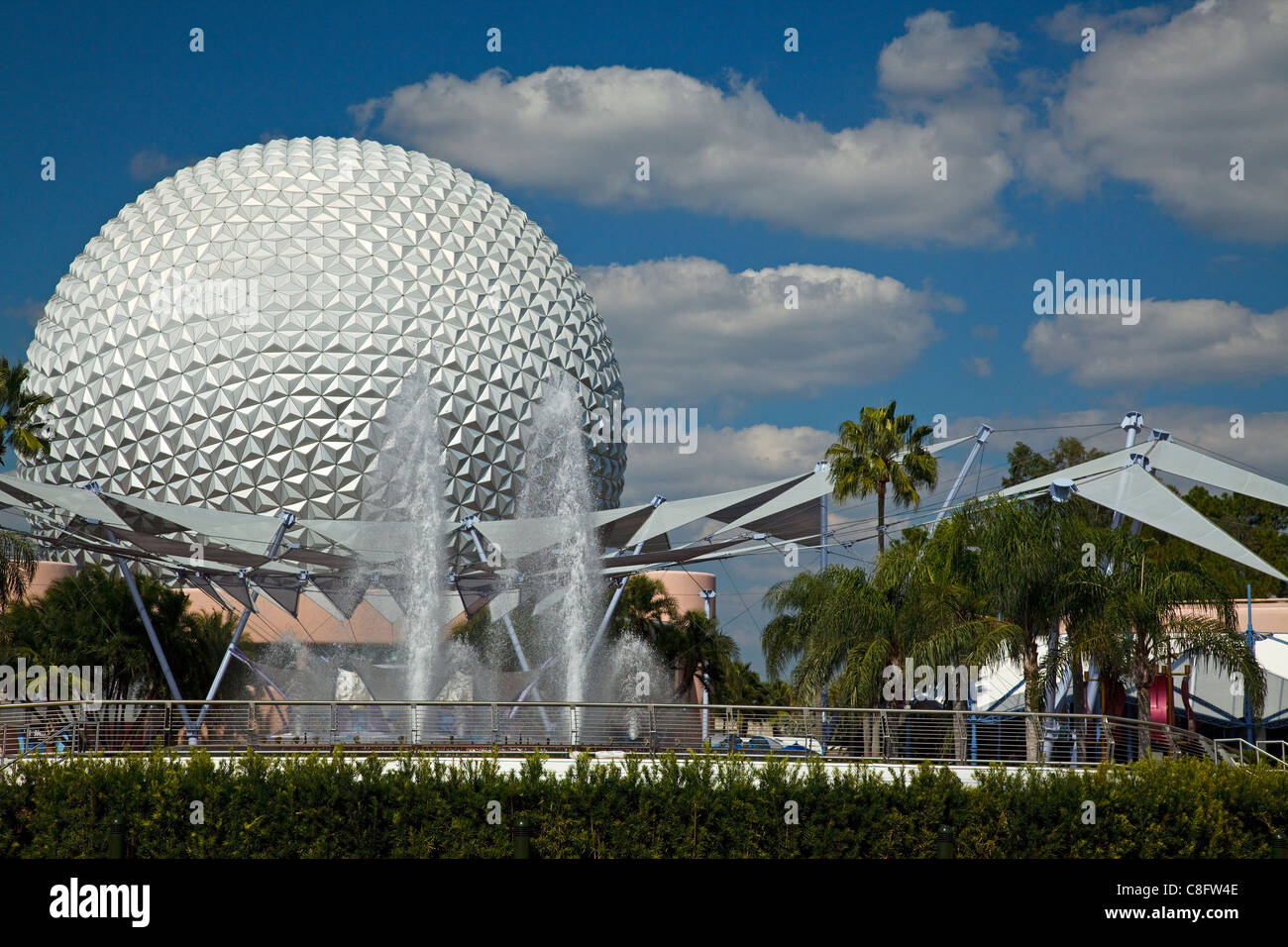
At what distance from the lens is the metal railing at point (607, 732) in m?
18.6

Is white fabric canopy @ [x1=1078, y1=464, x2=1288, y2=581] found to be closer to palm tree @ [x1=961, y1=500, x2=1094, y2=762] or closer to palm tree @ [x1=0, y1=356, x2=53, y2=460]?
palm tree @ [x1=961, y1=500, x2=1094, y2=762]

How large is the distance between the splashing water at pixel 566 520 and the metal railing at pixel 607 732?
8.87m

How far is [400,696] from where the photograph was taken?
31.0 meters

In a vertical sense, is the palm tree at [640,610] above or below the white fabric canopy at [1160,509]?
below

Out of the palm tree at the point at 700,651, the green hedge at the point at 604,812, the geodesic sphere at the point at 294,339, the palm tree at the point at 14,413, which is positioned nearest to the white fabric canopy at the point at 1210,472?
the green hedge at the point at 604,812

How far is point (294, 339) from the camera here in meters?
39.9

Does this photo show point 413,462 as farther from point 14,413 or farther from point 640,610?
point 14,413

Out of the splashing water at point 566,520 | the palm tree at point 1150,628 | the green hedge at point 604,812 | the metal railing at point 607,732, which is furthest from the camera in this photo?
the splashing water at point 566,520

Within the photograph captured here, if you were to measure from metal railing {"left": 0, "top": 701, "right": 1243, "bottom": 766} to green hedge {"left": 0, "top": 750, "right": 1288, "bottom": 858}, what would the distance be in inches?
111

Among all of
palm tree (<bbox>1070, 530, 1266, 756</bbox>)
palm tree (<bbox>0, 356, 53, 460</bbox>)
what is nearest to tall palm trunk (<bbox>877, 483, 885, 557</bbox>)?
palm tree (<bbox>1070, 530, 1266, 756</bbox>)

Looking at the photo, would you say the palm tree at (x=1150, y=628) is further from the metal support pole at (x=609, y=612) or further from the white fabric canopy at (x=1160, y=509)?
the metal support pole at (x=609, y=612)
